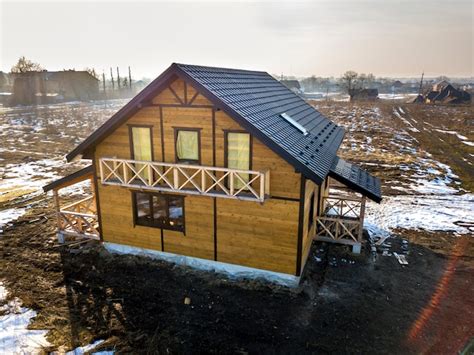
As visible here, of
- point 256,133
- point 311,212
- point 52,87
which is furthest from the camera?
point 52,87

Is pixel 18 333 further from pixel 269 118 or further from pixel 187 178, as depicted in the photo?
pixel 269 118

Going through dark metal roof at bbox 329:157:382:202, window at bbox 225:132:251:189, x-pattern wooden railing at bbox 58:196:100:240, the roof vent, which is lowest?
x-pattern wooden railing at bbox 58:196:100:240

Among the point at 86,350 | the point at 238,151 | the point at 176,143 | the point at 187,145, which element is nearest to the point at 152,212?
the point at 176,143

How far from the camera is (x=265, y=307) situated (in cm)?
1123

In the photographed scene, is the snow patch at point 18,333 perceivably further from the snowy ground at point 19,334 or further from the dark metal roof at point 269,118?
the dark metal roof at point 269,118

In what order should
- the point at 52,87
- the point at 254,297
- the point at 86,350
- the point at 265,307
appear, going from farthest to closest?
the point at 52,87
the point at 254,297
the point at 265,307
the point at 86,350

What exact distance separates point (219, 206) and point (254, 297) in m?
3.42

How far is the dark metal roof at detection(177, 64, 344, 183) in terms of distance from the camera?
1099 cm

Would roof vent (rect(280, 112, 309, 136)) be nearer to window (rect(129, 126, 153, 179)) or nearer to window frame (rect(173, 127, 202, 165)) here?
window frame (rect(173, 127, 202, 165))

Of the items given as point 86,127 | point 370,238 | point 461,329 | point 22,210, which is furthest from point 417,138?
point 86,127

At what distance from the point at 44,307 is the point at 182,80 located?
29.0ft

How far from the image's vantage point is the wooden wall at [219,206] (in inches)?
469

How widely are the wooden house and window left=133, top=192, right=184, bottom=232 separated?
4 centimetres

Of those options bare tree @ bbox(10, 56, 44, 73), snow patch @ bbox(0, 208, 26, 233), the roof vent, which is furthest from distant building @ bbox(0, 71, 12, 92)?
the roof vent
